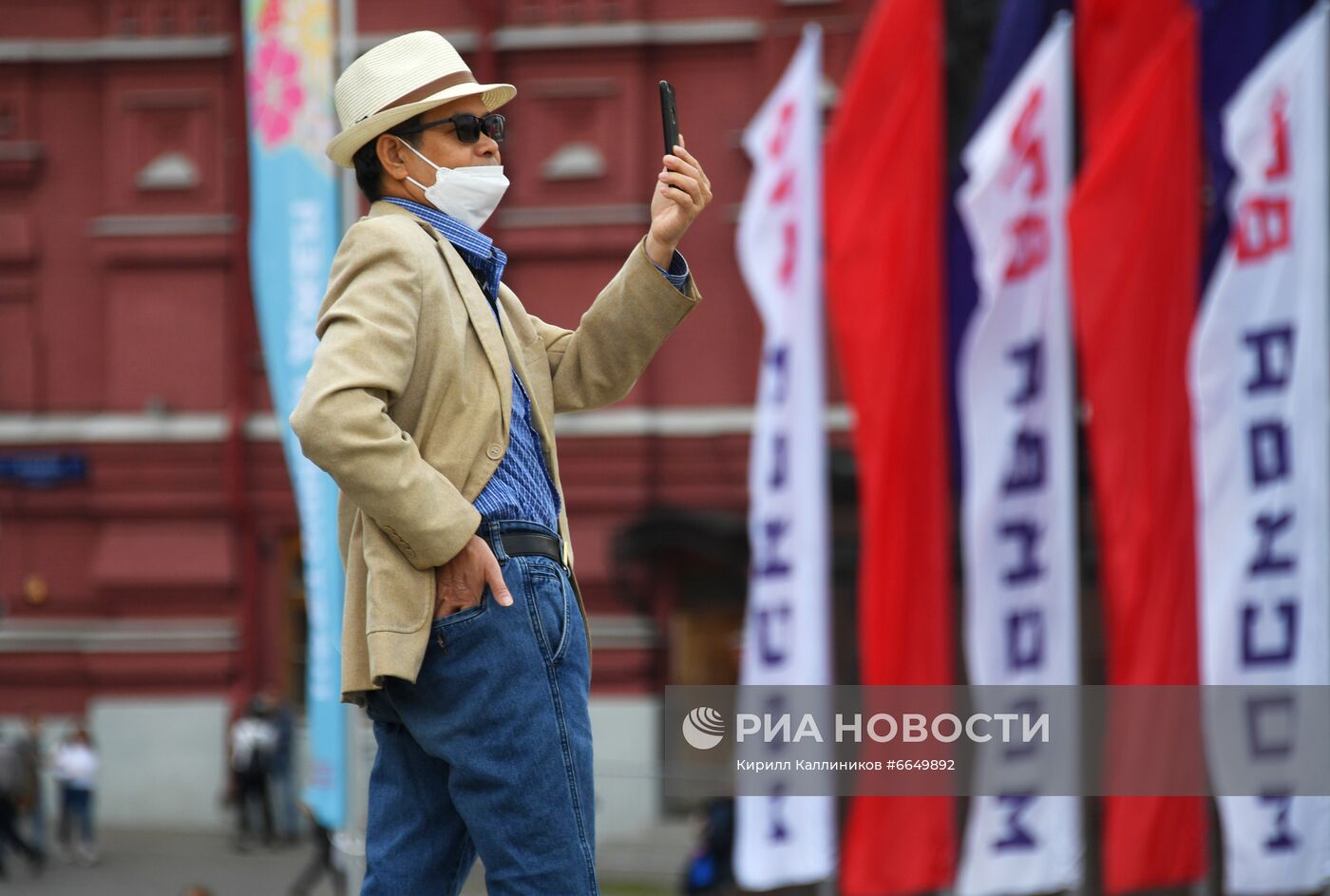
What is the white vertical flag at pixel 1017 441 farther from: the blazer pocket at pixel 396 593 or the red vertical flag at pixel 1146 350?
the blazer pocket at pixel 396 593

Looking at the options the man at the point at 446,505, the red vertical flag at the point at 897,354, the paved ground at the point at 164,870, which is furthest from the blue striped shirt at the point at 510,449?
the paved ground at the point at 164,870

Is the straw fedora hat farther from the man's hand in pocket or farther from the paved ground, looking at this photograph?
the paved ground

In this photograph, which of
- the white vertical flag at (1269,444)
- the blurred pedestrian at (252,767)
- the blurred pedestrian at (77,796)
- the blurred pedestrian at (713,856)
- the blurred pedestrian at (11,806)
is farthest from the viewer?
the blurred pedestrian at (252,767)

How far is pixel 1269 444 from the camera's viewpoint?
30.9 feet

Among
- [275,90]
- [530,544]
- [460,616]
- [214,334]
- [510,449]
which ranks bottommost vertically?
[460,616]

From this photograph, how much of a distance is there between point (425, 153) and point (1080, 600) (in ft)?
38.3

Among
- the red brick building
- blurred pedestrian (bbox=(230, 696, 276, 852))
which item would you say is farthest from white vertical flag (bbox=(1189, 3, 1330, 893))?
blurred pedestrian (bbox=(230, 696, 276, 852))

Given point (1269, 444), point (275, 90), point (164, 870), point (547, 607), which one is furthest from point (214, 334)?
point (547, 607)

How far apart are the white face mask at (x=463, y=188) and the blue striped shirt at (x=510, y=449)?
0.02 meters

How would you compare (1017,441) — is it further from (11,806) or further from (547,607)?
(11,806)

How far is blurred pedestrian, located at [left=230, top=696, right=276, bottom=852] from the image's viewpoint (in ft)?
47.8

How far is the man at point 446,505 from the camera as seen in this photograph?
2770 millimetres

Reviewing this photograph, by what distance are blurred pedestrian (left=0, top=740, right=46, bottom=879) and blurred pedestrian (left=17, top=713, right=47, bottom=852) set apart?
15 cm

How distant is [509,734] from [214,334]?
44.0 ft
